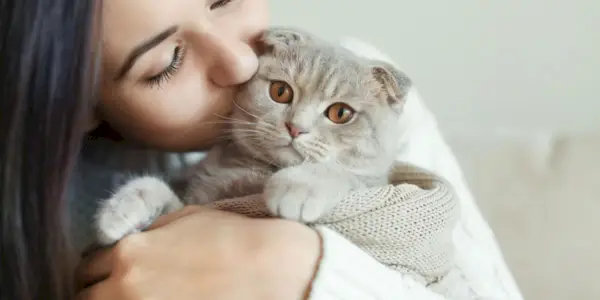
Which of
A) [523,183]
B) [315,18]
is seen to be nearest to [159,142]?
[315,18]

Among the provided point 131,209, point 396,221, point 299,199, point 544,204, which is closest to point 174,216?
point 131,209

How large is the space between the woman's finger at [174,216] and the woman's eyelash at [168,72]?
0.53 ft

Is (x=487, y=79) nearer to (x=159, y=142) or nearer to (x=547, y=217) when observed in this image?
(x=547, y=217)

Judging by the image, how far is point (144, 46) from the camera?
0.77 m

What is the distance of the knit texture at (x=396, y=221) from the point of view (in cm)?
76

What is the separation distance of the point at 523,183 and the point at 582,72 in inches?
15.6

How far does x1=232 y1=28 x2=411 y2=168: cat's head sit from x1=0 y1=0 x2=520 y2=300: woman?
59mm

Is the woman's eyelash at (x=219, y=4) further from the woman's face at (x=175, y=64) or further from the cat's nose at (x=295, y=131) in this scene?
the cat's nose at (x=295, y=131)

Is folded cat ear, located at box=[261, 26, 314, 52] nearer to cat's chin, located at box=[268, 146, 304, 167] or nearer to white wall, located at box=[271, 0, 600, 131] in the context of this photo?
cat's chin, located at box=[268, 146, 304, 167]

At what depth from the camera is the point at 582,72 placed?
66.9 inches

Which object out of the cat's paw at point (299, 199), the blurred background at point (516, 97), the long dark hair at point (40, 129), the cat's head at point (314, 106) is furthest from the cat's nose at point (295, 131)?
the blurred background at point (516, 97)

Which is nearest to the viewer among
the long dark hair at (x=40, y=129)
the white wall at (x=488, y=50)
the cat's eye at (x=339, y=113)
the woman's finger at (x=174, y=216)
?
the long dark hair at (x=40, y=129)

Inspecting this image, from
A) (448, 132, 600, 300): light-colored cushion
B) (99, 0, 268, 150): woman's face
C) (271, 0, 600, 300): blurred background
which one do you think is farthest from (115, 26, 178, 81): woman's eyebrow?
(448, 132, 600, 300): light-colored cushion

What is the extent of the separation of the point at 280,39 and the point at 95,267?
0.40 m
